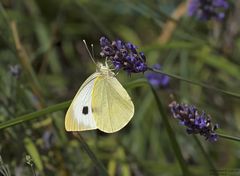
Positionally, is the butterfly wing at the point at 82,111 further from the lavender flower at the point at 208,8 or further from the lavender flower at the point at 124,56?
the lavender flower at the point at 208,8

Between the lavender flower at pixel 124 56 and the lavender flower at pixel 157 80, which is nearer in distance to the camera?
the lavender flower at pixel 124 56

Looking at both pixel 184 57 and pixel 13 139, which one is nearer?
pixel 13 139

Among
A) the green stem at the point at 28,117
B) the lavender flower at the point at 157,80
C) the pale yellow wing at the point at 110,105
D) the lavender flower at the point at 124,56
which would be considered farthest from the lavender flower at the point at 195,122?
the lavender flower at the point at 157,80

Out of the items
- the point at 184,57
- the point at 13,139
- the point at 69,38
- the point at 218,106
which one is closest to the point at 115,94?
the point at 13,139

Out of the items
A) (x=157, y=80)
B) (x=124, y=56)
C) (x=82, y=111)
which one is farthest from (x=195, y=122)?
(x=157, y=80)

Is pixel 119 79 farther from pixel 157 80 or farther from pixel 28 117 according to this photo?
pixel 28 117

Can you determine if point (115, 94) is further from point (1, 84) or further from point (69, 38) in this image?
point (69, 38)
